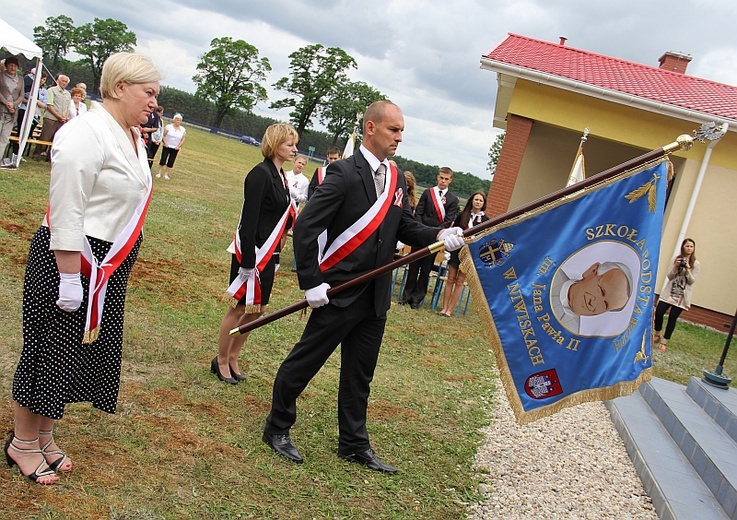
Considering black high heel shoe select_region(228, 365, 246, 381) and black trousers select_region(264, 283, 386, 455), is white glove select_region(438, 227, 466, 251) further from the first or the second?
black high heel shoe select_region(228, 365, 246, 381)

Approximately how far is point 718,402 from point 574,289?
3798 mm

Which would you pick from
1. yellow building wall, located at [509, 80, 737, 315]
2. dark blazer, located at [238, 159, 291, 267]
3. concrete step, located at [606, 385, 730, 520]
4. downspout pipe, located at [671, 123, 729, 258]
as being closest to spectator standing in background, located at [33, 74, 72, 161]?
yellow building wall, located at [509, 80, 737, 315]

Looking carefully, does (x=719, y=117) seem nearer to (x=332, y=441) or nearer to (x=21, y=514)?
(x=332, y=441)

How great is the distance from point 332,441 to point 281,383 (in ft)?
2.28

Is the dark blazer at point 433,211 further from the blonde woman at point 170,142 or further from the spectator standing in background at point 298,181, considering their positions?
the blonde woman at point 170,142

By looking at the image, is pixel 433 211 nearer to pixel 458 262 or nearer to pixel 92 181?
pixel 458 262

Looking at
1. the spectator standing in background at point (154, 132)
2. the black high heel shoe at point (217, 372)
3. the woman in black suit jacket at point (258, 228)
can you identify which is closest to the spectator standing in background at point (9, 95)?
the spectator standing in background at point (154, 132)

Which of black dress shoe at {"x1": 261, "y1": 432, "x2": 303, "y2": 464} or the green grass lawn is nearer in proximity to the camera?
the green grass lawn

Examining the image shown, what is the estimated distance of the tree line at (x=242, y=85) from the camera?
68.2 metres

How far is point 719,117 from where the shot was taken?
1370cm

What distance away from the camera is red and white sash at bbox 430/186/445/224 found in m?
10.5

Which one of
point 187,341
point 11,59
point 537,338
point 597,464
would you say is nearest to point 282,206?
point 187,341

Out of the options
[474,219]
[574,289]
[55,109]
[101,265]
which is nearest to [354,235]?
[574,289]

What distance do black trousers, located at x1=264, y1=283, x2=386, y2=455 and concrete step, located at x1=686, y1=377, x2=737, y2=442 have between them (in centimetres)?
373
